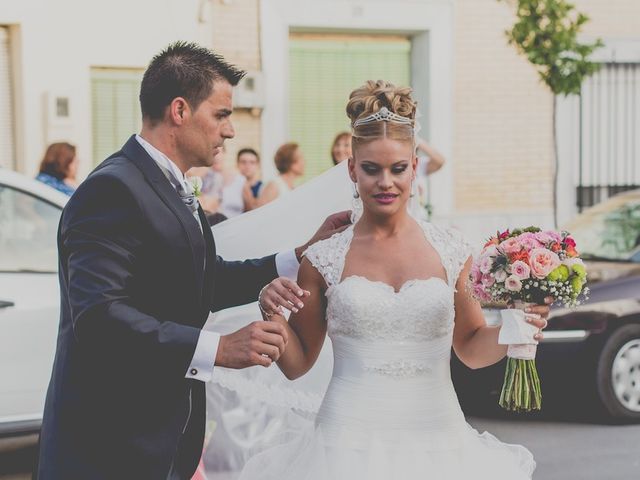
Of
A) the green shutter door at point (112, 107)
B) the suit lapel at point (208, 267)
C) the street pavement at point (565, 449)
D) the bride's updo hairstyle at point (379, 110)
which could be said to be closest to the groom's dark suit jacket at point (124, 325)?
the suit lapel at point (208, 267)

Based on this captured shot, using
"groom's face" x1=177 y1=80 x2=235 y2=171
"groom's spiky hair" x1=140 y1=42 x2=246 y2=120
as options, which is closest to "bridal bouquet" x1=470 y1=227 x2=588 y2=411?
"groom's face" x1=177 y1=80 x2=235 y2=171

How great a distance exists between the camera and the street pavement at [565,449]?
22.3 ft

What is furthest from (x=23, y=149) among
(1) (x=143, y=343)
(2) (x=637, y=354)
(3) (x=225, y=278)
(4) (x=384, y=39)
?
(1) (x=143, y=343)

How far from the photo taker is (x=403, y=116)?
387 cm

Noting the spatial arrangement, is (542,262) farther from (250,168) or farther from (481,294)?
(250,168)

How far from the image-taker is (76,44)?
45.1ft

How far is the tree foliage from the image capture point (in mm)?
13039

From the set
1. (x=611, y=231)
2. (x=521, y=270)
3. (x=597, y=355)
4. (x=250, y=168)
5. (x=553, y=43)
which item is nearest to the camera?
(x=521, y=270)

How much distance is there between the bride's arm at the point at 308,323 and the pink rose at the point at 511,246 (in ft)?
2.06

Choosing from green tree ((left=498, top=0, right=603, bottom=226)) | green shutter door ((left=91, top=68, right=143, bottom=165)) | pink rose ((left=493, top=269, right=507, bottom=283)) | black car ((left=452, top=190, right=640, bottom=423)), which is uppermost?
green tree ((left=498, top=0, right=603, bottom=226))

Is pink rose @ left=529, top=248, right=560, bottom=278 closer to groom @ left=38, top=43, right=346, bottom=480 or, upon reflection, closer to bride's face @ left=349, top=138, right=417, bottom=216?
bride's face @ left=349, top=138, right=417, bottom=216

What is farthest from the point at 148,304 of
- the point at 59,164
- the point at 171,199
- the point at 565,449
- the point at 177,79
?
the point at 59,164

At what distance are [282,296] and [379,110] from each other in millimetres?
761

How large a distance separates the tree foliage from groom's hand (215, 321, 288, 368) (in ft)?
34.7
